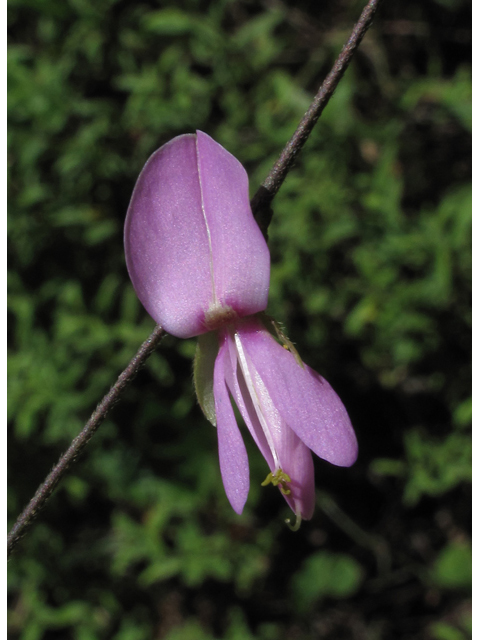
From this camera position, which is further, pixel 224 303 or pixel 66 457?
pixel 224 303

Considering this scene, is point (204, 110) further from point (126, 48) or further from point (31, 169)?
point (31, 169)

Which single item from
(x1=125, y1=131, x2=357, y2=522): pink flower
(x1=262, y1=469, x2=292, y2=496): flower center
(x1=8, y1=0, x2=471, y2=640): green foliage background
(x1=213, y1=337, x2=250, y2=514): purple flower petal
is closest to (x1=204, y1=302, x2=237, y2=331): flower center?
(x1=125, y1=131, x2=357, y2=522): pink flower

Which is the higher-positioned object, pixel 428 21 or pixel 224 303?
pixel 428 21

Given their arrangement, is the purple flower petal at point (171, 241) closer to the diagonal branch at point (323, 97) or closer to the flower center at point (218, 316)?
the flower center at point (218, 316)

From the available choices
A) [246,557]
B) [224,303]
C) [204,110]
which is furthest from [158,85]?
[246,557]

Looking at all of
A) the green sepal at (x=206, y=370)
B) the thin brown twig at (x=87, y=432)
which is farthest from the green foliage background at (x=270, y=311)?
the thin brown twig at (x=87, y=432)

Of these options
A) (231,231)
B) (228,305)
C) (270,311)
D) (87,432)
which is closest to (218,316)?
(228,305)

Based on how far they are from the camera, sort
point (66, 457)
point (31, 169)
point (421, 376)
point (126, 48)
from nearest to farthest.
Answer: point (66, 457) < point (31, 169) < point (126, 48) < point (421, 376)
